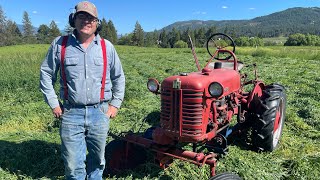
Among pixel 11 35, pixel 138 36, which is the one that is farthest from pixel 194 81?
pixel 11 35

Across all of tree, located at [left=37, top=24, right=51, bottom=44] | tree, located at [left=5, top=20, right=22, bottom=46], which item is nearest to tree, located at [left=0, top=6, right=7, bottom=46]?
tree, located at [left=5, top=20, right=22, bottom=46]

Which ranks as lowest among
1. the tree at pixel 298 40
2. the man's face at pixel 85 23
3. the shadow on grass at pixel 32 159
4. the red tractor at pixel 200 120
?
the shadow on grass at pixel 32 159

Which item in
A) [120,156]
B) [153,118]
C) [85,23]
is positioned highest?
[85,23]

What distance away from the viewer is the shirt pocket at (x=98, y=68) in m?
3.38

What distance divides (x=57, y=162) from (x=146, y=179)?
147 cm

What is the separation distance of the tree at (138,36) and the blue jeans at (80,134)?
8223 centimetres

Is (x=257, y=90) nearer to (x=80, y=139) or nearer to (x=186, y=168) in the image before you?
(x=186, y=168)

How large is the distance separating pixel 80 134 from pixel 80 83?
0.58 meters

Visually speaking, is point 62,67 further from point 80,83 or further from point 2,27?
point 2,27

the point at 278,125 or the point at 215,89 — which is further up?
the point at 215,89

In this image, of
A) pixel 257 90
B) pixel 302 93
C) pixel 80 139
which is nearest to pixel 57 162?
pixel 80 139

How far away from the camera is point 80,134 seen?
3.46 meters

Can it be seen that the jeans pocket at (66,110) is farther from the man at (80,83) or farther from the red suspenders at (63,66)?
the red suspenders at (63,66)

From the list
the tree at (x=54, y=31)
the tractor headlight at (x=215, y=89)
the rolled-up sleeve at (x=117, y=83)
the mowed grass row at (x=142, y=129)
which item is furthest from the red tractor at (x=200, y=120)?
the tree at (x=54, y=31)
